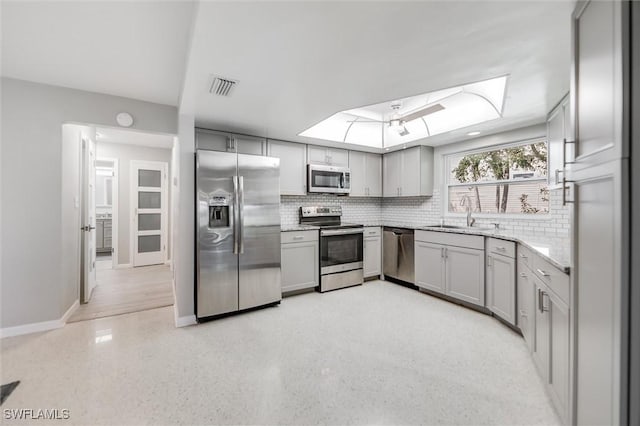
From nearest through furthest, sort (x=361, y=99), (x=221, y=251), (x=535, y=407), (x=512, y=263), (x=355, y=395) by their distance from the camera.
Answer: (x=535, y=407) → (x=355, y=395) → (x=361, y=99) → (x=512, y=263) → (x=221, y=251)

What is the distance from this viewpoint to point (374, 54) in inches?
70.4

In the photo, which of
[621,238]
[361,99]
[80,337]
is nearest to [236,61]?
[361,99]

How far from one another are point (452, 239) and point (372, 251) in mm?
1371

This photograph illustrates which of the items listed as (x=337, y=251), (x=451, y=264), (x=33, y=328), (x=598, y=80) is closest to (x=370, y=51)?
(x=598, y=80)

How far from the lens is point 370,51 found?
69.0 inches

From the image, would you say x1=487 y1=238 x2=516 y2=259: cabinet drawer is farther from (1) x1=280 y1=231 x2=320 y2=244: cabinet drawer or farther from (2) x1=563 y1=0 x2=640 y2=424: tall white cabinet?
(1) x1=280 y1=231 x2=320 y2=244: cabinet drawer

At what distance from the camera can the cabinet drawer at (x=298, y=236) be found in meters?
3.78

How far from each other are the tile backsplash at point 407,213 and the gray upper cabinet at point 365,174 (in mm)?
271

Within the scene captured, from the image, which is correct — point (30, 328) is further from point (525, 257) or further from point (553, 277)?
point (525, 257)

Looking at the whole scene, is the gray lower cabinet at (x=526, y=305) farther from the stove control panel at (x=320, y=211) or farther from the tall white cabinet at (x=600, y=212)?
the stove control panel at (x=320, y=211)

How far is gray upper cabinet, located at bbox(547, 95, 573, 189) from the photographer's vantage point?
2301 mm

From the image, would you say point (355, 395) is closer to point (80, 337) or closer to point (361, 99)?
point (361, 99)

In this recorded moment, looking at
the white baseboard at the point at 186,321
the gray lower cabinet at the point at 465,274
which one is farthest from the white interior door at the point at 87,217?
the gray lower cabinet at the point at 465,274

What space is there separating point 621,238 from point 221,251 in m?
3.07
